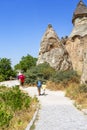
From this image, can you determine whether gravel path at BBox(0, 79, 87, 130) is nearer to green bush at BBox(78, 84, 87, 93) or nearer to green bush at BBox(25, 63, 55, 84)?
green bush at BBox(78, 84, 87, 93)

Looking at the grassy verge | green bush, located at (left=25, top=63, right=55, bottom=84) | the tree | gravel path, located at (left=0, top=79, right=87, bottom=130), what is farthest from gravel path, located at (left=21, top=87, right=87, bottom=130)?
the tree

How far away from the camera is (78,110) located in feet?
50.4

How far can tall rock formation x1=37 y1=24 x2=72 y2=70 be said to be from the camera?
3203 centimetres

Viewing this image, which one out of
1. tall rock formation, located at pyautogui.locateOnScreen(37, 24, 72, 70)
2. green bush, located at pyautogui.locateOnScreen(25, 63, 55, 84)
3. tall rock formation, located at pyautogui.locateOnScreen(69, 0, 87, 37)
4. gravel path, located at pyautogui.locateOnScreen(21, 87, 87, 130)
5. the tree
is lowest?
gravel path, located at pyautogui.locateOnScreen(21, 87, 87, 130)

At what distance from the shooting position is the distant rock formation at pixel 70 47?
3212 cm

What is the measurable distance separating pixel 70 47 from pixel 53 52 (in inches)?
121

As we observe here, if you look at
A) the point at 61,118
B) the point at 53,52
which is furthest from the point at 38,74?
the point at 61,118

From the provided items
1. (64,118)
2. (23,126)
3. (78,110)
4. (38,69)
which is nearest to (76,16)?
(38,69)

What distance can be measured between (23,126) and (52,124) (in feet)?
4.54

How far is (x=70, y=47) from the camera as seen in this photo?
35219mm

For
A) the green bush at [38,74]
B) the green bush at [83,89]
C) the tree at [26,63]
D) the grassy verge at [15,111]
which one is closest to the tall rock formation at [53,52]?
the green bush at [38,74]

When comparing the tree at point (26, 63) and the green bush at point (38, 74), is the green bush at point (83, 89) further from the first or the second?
the tree at point (26, 63)

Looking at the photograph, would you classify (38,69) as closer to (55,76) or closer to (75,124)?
(55,76)

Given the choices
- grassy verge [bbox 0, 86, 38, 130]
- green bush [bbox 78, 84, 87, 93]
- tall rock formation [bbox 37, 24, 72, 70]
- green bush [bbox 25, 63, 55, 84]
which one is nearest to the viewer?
grassy verge [bbox 0, 86, 38, 130]
